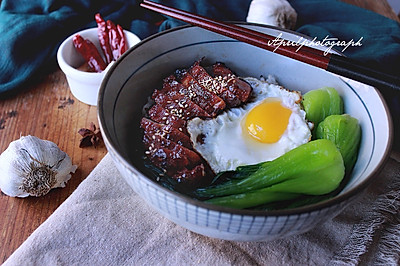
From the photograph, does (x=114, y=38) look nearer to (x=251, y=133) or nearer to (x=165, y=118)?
(x=165, y=118)

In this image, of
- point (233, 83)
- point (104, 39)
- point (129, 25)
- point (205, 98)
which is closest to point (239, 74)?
point (233, 83)

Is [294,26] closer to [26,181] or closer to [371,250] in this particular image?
[371,250]

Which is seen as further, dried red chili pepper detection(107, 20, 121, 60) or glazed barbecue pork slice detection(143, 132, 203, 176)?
dried red chili pepper detection(107, 20, 121, 60)

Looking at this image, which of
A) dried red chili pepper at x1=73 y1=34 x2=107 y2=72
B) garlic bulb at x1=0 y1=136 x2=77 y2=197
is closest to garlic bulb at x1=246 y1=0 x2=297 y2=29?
dried red chili pepper at x1=73 y1=34 x2=107 y2=72

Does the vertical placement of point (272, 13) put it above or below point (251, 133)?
→ above

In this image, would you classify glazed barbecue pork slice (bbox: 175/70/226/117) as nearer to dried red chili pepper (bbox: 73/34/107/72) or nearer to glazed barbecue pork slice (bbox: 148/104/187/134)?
glazed barbecue pork slice (bbox: 148/104/187/134)

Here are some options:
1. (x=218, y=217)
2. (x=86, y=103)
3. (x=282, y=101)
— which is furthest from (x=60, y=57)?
(x=218, y=217)
